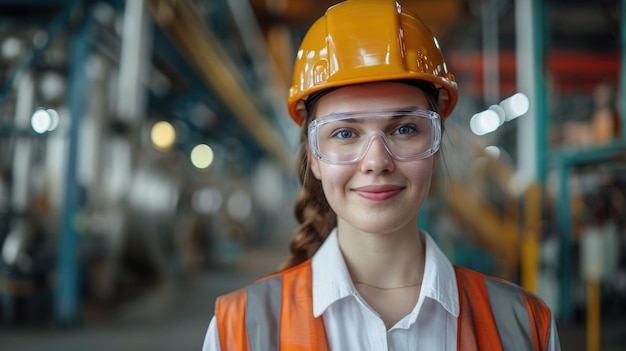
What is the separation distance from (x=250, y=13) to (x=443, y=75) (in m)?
12.0

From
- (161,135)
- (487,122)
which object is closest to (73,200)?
(161,135)

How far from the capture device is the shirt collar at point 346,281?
48.9 inches

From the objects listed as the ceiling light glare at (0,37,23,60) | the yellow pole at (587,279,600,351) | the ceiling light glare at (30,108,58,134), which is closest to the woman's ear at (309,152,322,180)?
the ceiling light glare at (30,108,58,134)

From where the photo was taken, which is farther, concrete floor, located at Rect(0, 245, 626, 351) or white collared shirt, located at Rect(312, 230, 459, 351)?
concrete floor, located at Rect(0, 245, 626, 351)

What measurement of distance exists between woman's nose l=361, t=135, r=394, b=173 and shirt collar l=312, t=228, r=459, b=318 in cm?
28

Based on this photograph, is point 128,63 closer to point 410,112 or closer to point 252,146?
point 410,112

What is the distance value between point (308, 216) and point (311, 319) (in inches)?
17.9

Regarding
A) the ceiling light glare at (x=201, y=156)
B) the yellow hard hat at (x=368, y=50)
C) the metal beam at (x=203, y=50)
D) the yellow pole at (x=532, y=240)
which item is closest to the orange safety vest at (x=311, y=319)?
the yellow hard hat at (x=368, y=50)

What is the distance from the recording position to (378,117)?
1.23 metres

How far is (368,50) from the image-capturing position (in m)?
1.23

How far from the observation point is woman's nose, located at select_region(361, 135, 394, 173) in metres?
1.18

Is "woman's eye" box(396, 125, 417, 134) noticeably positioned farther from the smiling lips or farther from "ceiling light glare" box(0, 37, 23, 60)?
"ceiling light glare" box(0, 37, 23, 60)

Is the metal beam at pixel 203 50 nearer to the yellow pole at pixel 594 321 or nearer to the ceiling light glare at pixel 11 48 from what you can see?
the ceiling light glare at pixel 11 48

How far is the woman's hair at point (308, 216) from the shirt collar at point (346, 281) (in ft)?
0.75
